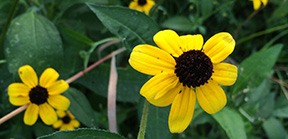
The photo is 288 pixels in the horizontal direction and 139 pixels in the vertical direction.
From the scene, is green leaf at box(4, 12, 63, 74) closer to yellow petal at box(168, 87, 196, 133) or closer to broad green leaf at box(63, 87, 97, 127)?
broad green leaf at box(63, 87, 97, 127)

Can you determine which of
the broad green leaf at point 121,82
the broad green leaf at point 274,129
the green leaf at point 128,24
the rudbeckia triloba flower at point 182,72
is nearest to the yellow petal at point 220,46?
the rudbeckia triloba flower at point 182,72

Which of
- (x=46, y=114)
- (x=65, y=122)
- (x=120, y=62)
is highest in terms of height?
(x=46, y=114)

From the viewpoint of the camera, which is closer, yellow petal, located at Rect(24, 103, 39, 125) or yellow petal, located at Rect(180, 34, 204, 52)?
yellow petal, located at Rect(180, 34, 204, 52)

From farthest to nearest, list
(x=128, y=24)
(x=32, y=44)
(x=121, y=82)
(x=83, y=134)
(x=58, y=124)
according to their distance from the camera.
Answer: (x=58, y=124) → (x=121, y=82) → (x=32, y=44) → (x=128, y=24) → (x=83, y=134)

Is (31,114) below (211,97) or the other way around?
below

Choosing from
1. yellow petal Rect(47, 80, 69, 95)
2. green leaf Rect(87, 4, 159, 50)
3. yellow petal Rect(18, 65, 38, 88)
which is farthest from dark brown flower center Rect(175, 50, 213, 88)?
yellow petal Rect(18, 65, 38, 88)

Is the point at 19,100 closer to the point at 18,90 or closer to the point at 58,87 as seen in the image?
the point at 18,90

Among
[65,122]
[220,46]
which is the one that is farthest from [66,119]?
[220,46]
